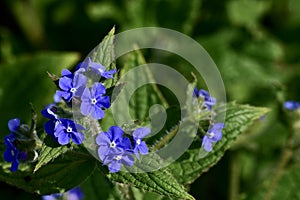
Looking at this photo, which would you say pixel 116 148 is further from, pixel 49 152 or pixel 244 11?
pixel 244 11

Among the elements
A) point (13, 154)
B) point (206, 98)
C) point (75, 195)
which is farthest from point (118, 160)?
point (75, 195)

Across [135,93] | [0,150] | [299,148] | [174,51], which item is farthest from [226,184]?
[0,150]

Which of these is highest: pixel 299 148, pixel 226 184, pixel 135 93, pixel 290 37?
pixel 290 37

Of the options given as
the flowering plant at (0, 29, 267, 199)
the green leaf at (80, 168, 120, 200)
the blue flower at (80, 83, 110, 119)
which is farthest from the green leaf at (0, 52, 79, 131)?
the blue flower at (80, 83, 110, 119)

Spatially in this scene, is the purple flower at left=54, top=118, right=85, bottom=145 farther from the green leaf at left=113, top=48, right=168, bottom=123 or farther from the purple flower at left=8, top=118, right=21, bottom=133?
the green leaf at left=113, top=48, right=168, bottom=123

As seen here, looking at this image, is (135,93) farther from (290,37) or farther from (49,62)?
(290,37)

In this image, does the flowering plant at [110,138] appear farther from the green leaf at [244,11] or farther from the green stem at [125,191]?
the green leaf at [244,11]
